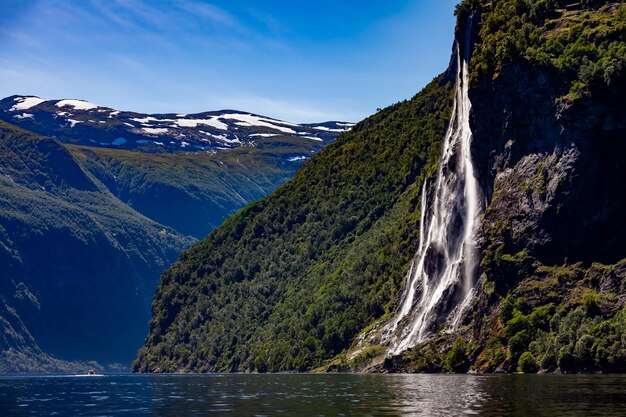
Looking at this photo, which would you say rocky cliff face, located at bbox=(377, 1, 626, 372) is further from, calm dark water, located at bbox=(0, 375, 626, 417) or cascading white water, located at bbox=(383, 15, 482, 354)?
calm dark water, located at bbox=(0, 375, 626, 417)

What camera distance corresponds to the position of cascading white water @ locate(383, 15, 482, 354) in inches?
5817

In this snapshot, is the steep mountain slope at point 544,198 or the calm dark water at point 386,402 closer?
the calm dark water at point 386,402

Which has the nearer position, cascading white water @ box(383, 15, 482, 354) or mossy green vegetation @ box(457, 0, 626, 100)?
mossy green vegetation @ box(457, 0, 626, 100)

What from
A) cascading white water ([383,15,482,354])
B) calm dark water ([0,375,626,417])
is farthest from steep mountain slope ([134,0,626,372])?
calm dark water ([0,375,626,417])

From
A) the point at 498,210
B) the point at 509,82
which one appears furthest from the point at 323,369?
the point at 509,82

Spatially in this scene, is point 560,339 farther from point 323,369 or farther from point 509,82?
point 323,369

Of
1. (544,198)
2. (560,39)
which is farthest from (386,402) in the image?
(560,39)

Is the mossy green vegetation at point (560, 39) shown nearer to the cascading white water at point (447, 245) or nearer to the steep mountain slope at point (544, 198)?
the steep mountain slope at point (544, 198)

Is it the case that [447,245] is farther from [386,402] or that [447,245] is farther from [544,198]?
[386,402]

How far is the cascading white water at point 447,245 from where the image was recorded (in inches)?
5817

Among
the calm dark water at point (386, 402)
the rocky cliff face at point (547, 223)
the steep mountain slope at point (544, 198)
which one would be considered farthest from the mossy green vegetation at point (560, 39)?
the calm dark water at point (386, 402)

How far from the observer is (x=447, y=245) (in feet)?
519

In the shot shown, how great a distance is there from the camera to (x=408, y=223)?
7830 inches

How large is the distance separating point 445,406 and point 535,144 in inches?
3385
